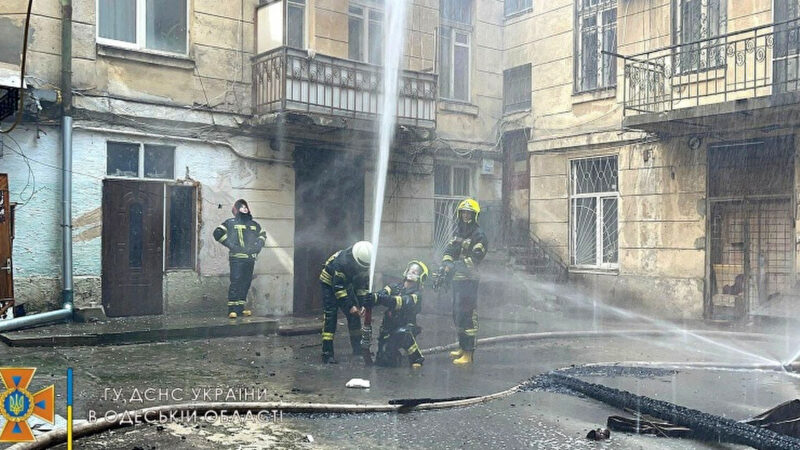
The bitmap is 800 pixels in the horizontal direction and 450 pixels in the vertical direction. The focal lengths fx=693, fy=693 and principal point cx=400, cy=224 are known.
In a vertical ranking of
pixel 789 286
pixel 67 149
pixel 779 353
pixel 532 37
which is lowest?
pixel 779 353

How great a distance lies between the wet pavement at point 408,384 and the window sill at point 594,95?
607 cm

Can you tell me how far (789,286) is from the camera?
12.8m

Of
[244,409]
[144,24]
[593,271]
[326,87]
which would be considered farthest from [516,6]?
[244,409]

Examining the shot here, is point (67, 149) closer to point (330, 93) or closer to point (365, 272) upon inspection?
point (330, 93)

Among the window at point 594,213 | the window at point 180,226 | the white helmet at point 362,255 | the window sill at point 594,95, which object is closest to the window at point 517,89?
the window sill at point 594,95

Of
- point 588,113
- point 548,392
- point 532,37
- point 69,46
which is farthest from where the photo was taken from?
point 532,37

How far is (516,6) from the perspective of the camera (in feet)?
58.7

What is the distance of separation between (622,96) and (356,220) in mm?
6509

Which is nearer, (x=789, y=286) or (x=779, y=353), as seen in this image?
(x=779, y=353)

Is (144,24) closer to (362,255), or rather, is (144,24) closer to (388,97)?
(388,97)

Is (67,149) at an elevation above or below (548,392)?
above

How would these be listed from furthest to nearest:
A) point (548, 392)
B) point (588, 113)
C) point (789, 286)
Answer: point (588, 113), point (789, 286), point (548, 392)

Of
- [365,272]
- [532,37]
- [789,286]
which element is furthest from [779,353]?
[532,37]

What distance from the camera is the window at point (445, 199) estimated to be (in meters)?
17.1
